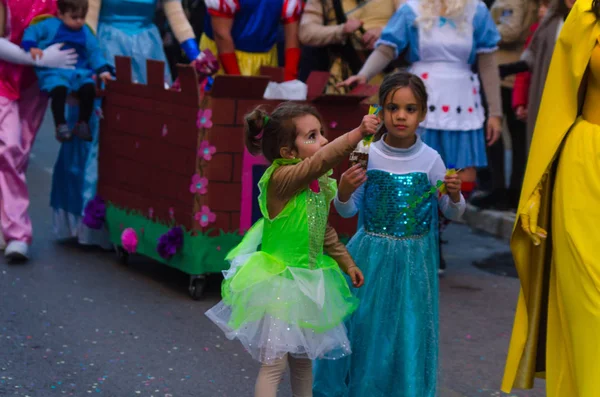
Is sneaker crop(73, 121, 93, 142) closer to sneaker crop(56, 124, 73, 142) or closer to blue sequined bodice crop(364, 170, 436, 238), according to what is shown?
sneaker crop(56, 124, 73, 142)

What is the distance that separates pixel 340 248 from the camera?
13.9 feet

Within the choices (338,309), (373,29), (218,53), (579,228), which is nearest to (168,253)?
(218,53)

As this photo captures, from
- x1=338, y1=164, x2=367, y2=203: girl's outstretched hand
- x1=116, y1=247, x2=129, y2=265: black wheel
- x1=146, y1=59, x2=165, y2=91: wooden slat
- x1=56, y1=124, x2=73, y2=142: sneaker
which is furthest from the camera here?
x1=116, y1=247, x2=129, y2=265: black wheel

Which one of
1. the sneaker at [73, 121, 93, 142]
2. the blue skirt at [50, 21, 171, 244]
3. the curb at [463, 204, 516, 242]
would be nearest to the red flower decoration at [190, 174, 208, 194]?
the sneaker at [73, 121, 93, 142]

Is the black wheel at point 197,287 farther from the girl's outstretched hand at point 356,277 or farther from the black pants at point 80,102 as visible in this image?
the girl's outstretched hand at point 356,277

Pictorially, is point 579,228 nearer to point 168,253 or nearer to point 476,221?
point 168,253

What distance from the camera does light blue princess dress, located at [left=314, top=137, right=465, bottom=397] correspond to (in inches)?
173

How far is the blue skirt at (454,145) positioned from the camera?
6.72 m

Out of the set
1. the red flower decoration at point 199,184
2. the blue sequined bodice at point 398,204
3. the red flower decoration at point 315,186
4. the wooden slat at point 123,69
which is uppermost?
the wooden slat at point 123,69

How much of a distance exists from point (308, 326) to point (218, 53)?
366cm

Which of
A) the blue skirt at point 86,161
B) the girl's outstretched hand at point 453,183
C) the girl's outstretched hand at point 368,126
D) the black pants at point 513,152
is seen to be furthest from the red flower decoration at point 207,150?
the black pants at point 513,152

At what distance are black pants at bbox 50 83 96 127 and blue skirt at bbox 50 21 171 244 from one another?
8.0 inches

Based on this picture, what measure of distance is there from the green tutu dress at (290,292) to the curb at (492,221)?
17.0 feet

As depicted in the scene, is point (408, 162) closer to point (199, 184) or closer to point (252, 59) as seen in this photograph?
point (199, 184)
